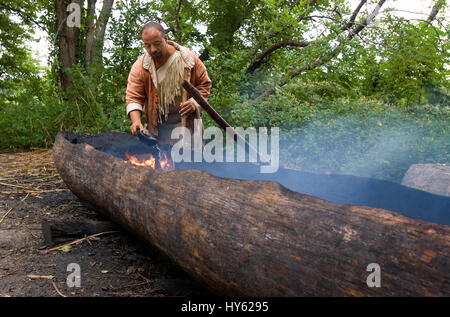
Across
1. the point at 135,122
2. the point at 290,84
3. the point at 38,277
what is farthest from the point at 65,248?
the point at 290,84

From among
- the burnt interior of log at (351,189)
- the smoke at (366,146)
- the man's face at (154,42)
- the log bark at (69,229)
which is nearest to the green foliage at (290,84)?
the smoke at (366,146)

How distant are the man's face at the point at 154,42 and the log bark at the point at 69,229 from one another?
1.49 m

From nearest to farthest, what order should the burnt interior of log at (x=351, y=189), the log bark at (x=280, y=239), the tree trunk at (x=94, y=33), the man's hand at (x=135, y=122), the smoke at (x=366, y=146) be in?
the log bark at (x=280, y=239) → the burnt interior of log at (x=351, y=189) → the man's hand at (x=135, y=122) → the smoke at (x=366, y=146) → the tree trunk at (x=94, y=33)

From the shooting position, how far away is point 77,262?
250cm

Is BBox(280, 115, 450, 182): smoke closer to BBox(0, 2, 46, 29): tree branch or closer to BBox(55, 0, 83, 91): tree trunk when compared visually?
BBox(55, 0, 83, 91): tree trunk

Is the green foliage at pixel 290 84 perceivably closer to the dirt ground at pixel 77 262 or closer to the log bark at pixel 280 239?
the dirt ground at pixel 77 262

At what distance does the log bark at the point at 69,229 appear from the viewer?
277 centimetres

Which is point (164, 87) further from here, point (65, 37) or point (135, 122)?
point (65, 37)

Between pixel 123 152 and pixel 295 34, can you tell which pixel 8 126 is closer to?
pixel 123 152

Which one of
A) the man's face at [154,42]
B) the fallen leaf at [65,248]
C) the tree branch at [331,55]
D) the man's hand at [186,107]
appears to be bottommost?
the fallen leaf at [65,248]

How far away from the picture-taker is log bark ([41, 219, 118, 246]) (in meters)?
2.77

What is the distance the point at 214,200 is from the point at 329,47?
5.75 meters

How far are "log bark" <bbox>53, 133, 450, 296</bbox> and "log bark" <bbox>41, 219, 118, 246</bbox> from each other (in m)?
0.93
